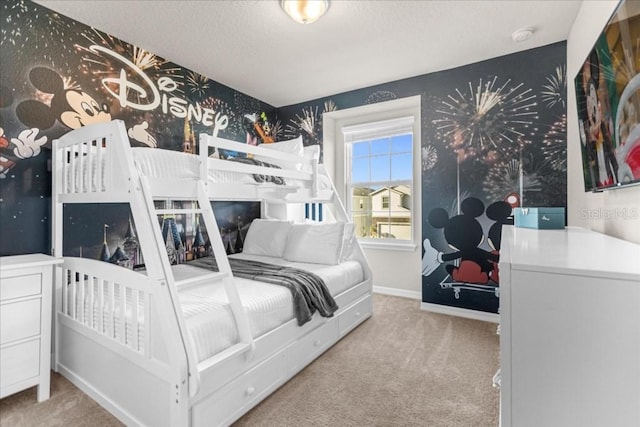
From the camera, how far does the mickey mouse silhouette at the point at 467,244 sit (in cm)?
301

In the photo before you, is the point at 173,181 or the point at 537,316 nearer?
the point at 537,316

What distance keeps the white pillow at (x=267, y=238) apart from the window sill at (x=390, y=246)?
122 centimetres

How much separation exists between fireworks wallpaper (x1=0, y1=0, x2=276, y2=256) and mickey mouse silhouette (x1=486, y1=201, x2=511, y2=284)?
10.3 ft

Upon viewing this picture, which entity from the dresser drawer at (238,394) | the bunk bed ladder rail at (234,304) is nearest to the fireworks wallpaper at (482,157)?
the dresser drawer at (238,394)

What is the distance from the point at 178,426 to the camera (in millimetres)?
1328

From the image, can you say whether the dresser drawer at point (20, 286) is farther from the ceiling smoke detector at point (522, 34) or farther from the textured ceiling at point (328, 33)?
the ceiling smoke detector at point (522, 34)

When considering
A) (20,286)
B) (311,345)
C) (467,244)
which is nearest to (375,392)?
(311,345)

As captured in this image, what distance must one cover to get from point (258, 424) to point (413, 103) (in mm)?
3381

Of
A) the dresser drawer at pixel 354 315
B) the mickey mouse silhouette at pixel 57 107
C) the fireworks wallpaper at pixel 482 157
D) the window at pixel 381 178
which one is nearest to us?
the mickey mouse silhouette at pixel 57 107

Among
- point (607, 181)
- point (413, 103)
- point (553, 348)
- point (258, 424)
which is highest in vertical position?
point (413, 103)

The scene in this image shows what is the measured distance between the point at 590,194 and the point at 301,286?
2.06m

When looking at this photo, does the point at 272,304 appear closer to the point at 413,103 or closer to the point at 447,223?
the point at 447,223

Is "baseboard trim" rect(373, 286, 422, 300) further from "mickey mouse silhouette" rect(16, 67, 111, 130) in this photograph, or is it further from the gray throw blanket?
"mickey mouse silhouette" rect(16, 67, 111, 130)

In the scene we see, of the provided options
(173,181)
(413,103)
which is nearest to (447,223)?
(413,103)
